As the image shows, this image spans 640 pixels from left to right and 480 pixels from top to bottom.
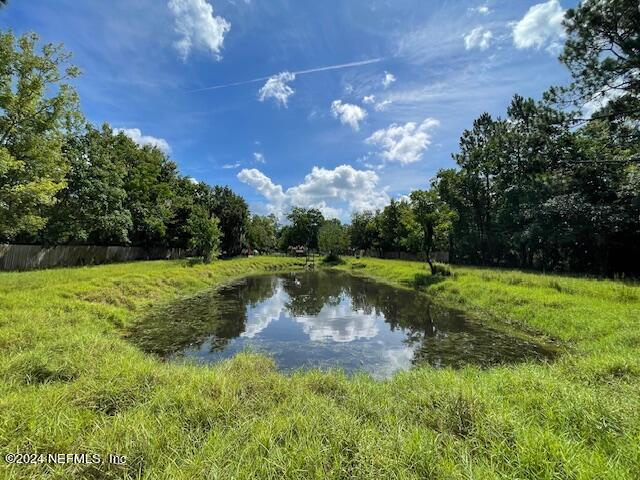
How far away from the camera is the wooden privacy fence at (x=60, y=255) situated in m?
18.2

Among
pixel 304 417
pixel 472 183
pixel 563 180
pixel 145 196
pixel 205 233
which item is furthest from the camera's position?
pixel 472 183

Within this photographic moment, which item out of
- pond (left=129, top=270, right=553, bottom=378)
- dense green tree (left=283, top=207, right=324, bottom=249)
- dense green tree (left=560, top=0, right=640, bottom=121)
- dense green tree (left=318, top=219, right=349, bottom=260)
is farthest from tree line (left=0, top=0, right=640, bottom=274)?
dense green tree (left=283, top=207, right=324, bottom=249)

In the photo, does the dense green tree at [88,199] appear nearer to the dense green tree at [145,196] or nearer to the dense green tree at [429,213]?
the dense green tree at [145,196]

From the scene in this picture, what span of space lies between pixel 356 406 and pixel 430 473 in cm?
160

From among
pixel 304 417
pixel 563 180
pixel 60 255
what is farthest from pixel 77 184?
pixel 563 180

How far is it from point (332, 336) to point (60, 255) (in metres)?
22.4

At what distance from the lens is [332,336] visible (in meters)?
10.2

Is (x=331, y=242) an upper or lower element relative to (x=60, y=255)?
upper

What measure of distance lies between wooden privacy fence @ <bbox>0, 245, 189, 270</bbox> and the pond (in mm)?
12318

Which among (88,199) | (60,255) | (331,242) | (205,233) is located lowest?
(60,255)

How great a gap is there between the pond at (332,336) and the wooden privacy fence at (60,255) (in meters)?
12.3

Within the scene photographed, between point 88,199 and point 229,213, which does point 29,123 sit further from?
point 229,213

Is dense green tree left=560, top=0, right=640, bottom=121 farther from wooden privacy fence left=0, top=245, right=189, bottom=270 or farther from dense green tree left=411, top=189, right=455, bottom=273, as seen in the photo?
wooden privacy fence left=0, top=245, right=189, bottom=270

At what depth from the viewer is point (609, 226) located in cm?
1975
